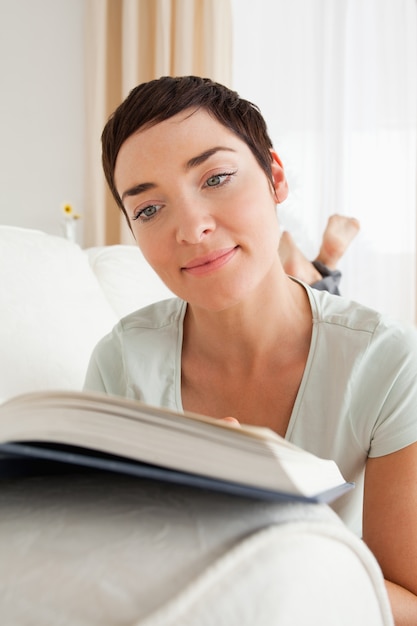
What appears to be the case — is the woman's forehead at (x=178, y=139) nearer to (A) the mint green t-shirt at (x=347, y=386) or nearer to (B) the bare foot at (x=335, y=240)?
(A) the mint green t-shirt at (x=347, y=386)

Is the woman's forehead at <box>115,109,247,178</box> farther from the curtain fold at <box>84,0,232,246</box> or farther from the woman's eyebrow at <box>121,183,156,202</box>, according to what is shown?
the curtain fold at <box>84,0,232,246</box>

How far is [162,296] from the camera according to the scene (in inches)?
90.3

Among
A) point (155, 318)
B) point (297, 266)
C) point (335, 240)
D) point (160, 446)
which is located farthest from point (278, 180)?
point (335, 240)

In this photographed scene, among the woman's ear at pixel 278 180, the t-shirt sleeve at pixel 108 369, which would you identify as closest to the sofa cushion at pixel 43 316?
the t-shirt sleeve at pixel 108 369

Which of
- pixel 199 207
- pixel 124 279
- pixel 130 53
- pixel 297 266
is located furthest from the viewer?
pixel 130 53

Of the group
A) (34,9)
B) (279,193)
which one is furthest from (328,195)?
(279,193)

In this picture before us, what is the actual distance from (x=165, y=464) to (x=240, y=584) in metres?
0.10

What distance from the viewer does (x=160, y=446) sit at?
0.49 m

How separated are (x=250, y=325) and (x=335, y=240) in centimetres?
215

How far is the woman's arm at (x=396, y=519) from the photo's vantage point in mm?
935

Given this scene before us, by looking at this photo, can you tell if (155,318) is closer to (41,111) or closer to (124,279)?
(124,279)

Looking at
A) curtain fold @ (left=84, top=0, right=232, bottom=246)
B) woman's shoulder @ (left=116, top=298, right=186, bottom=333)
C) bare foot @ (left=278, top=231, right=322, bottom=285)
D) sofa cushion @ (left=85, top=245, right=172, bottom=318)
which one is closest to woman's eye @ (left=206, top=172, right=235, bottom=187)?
woman's shoulder @ (left=116, top=298, right=186, bottom=333)

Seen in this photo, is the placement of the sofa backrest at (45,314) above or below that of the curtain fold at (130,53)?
below

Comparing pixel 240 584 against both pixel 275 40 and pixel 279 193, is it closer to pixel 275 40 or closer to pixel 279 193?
pixel 279 193
